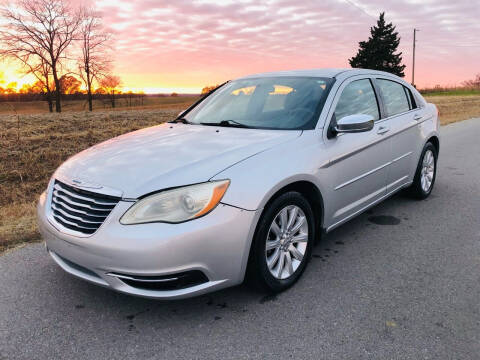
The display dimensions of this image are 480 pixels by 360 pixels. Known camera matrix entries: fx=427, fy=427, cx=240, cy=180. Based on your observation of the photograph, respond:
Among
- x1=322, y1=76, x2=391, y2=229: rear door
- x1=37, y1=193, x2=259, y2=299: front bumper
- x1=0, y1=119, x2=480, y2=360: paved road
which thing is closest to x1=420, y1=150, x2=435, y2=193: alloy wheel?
x1=322, y1=76, x2=391, y2=229: rear door

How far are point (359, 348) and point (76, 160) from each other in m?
2.40

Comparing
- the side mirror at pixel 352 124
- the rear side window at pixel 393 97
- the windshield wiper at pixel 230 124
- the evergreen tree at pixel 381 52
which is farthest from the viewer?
the evergreen tree at pixel 381 52

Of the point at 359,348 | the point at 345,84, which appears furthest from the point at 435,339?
the point at 345,84

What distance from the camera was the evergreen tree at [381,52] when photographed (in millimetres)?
64375

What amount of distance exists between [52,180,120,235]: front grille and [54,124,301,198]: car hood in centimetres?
7

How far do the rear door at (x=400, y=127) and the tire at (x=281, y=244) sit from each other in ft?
5.08

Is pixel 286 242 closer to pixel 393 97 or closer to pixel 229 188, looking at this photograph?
pixel 229 188

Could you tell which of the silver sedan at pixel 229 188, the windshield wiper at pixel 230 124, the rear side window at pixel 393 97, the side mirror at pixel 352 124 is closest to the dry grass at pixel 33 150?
the silver sedan at pixel 229 188

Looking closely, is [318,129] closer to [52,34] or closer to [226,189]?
[226,189]

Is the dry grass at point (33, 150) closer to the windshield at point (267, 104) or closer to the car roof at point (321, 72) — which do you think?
the windshield at point (267, 104)

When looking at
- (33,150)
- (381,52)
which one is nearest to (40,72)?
(33,150)

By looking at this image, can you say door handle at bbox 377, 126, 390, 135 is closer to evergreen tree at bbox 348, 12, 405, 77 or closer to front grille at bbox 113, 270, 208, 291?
front grille at bbox 113, 270, 208, 291

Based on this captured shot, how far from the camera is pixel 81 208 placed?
2721 millimetres

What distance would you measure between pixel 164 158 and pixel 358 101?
6.71 feet
